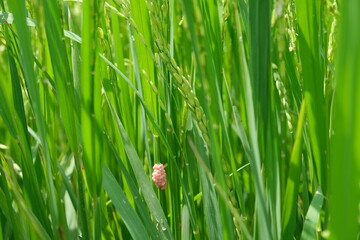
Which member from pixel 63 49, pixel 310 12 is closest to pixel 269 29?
pixel 310 12

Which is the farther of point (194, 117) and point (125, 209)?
point (125, 209)

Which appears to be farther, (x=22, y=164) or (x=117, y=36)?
(x=117, y=36)

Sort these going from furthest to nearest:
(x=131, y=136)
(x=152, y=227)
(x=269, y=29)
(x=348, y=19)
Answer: (x=131, y=136) → (x=152, y=227) → (x=269, y=29) → (x=348, y=19)

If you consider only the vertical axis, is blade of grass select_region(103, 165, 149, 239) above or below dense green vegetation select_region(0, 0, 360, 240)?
below

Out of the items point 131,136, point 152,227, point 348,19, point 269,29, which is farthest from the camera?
point 131,136

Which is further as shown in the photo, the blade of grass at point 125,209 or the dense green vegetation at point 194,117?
the blade of grass at point 125,209

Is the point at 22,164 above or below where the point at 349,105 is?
below

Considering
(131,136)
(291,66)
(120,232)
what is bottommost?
(120,232)

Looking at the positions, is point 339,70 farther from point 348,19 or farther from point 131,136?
point 131,136

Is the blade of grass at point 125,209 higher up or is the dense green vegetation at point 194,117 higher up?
the dense green vegetation at point 194,117

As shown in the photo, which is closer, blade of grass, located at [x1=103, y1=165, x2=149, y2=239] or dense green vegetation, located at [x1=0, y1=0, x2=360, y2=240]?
dense green vegetation, located at [x1=0, y1=0, x2=360, y2=240]

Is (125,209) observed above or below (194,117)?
below
